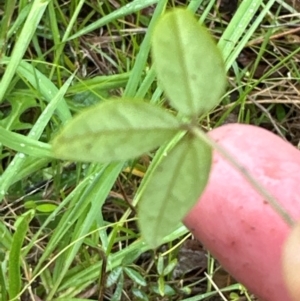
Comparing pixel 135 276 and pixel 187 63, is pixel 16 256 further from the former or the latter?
pixel 187 63

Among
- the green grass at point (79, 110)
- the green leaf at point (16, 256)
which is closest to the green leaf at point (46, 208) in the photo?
the green grass at point (79, 110)

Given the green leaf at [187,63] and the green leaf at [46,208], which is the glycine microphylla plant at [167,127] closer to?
the green leaf at [187,63]

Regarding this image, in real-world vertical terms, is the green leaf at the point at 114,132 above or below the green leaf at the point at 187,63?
below

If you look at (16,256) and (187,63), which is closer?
(187,63)

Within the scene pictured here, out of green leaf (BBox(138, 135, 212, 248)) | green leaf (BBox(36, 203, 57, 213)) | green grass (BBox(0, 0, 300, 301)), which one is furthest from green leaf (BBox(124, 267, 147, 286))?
green leaf (BBox(138, 135, 212, 248))

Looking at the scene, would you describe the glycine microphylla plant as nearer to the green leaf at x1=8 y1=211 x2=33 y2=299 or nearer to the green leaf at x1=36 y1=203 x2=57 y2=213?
the green leaf at x1=8 y1=211 x2=33 y2=299

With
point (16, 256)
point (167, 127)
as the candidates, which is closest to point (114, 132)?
point (167, 127)

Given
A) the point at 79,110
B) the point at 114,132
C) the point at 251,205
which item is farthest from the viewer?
the point at 79,110

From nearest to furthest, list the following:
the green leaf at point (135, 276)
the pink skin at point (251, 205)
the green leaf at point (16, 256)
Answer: the pink skin at point (251, 205), the green leaf at point (16, 256), the green leaf at point (135, 276)
